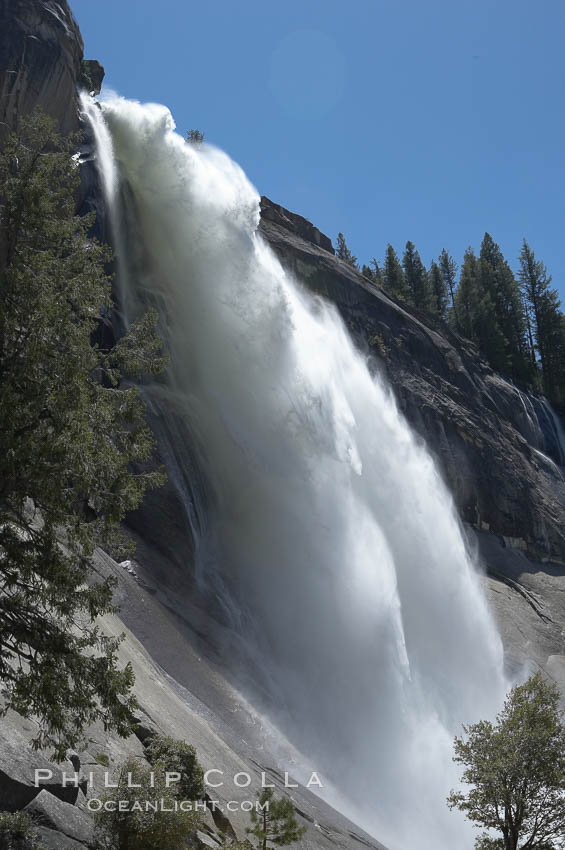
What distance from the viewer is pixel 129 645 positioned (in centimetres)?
1538

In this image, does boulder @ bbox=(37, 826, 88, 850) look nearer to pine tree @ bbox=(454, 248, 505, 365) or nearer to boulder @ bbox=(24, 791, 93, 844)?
boulder @ bbox=(24, 791, 93, 844)

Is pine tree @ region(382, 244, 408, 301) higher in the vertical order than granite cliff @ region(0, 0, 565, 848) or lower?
higher

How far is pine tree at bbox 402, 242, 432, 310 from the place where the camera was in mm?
66812

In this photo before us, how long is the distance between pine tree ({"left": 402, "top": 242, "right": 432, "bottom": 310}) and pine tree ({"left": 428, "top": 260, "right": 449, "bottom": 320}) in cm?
126

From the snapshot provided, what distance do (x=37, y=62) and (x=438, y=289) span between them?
175ft

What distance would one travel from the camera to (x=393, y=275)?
68250mm

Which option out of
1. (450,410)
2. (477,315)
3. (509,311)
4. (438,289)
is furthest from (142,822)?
(438,289)

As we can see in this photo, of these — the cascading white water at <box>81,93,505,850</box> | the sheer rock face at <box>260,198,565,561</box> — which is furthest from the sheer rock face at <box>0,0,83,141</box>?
the sheer rock face at <box>260,198,565,561</box>

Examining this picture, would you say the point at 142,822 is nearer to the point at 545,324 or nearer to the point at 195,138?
the point at 195,138

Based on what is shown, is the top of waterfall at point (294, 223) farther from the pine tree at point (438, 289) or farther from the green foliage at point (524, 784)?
the green foliage at point (524, 784)

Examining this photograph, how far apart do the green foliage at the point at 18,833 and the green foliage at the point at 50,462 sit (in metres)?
0.72

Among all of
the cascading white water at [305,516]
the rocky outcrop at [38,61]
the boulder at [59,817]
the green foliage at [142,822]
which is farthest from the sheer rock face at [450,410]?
the boulder at [59,817]

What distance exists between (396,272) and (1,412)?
63.4 m

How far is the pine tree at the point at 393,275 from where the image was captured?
66688 millimetres
